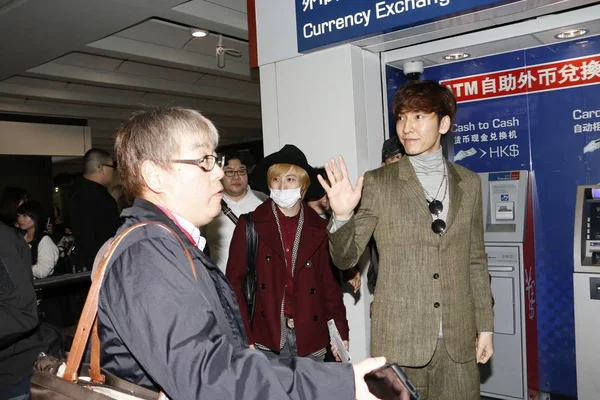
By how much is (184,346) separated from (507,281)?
3197 millimetres

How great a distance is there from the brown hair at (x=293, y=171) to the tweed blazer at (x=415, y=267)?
74cm

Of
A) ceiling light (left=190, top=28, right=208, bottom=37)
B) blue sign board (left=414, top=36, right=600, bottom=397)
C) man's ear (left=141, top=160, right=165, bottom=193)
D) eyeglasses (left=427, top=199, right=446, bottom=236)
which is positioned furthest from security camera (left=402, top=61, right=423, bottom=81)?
ceiling light (left=190, top=28, right=208, bottom=37)

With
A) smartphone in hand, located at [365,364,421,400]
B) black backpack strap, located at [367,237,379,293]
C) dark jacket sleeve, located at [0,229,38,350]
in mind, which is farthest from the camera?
black backpack strap, located at [367,237,379,293]

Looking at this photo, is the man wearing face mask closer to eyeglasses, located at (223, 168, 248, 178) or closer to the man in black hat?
the man in black hat

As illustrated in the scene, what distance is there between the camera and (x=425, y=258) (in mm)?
2230

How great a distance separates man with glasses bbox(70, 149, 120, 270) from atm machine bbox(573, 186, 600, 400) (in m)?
3.74

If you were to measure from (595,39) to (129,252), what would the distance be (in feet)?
12.0

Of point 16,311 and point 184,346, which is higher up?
point 184,346

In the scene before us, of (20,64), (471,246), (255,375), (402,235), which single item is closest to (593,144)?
(471,246)

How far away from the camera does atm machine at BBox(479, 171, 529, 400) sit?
373 centimetres

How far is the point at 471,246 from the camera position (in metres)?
2.40

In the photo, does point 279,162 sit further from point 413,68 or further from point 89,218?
point 89,218

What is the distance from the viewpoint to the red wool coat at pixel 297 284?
9.19 feet

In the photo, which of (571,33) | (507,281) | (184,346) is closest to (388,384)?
(184,346)
